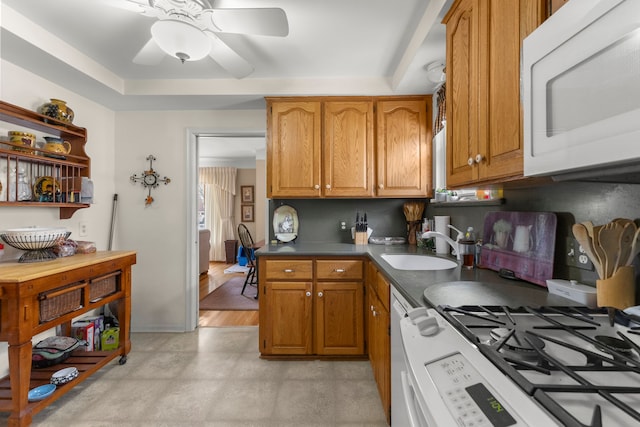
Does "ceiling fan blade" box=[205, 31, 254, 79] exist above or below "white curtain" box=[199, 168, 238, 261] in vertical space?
above

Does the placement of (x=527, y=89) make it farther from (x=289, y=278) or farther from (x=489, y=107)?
(x=289, y=278)

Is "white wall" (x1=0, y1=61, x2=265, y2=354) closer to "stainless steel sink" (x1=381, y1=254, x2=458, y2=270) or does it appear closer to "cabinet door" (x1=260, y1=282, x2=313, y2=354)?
"cabinet door" (x1=260, y1=282, x2=313, y2=354)

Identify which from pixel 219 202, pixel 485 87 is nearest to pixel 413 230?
pixel 485 87

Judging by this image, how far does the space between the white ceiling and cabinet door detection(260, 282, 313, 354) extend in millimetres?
1679

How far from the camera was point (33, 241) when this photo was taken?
75.1 inches

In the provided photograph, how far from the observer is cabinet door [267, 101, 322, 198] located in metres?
2.66

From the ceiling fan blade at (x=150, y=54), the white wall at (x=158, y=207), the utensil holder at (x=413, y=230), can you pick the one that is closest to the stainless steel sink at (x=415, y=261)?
the utensil holder at (x=413, y=230)

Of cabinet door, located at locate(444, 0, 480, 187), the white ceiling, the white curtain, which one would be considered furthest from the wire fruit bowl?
the white curtain

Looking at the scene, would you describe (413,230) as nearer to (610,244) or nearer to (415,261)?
(415,261)

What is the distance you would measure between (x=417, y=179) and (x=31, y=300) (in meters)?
2.70

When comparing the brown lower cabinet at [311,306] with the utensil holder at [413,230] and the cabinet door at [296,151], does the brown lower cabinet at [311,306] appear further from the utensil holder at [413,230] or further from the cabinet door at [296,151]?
the utensil holder at [413,230]

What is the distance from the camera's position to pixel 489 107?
122 centimetres

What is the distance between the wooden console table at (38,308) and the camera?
1525mm

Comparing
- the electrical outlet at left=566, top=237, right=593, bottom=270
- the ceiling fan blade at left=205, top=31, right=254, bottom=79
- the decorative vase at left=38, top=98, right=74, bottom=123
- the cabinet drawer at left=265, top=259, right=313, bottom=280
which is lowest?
the cabinet drawer at left=265, top=259, right=313, bottom=280
